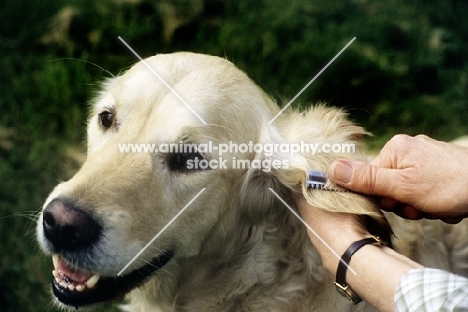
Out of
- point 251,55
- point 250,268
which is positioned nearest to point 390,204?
point 250,268

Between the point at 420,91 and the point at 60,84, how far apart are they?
2.98 metres

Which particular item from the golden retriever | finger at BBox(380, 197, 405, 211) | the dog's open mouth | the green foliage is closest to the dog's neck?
the golden retriever

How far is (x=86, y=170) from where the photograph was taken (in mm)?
2506

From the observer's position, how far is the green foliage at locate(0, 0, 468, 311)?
511 cm

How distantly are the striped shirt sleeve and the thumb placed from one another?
0.37 meters

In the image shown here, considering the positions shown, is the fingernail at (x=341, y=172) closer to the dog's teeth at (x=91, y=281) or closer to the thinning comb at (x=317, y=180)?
the thinning comb at (x=317, y=180)

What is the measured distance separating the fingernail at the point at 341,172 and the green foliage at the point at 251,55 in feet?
7.98

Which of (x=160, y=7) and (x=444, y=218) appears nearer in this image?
(x=444, y=218)

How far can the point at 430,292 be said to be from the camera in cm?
207

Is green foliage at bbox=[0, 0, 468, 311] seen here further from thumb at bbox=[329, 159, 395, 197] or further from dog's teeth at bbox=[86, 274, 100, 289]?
thumb at bbox=[329, 159, 395, 197]

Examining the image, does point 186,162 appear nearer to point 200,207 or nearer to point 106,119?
point 200,207

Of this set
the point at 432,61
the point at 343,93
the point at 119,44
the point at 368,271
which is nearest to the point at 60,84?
the point at 119,44

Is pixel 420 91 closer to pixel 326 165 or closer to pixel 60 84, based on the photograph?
pixel 60 84

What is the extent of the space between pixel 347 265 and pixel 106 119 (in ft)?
3.89
